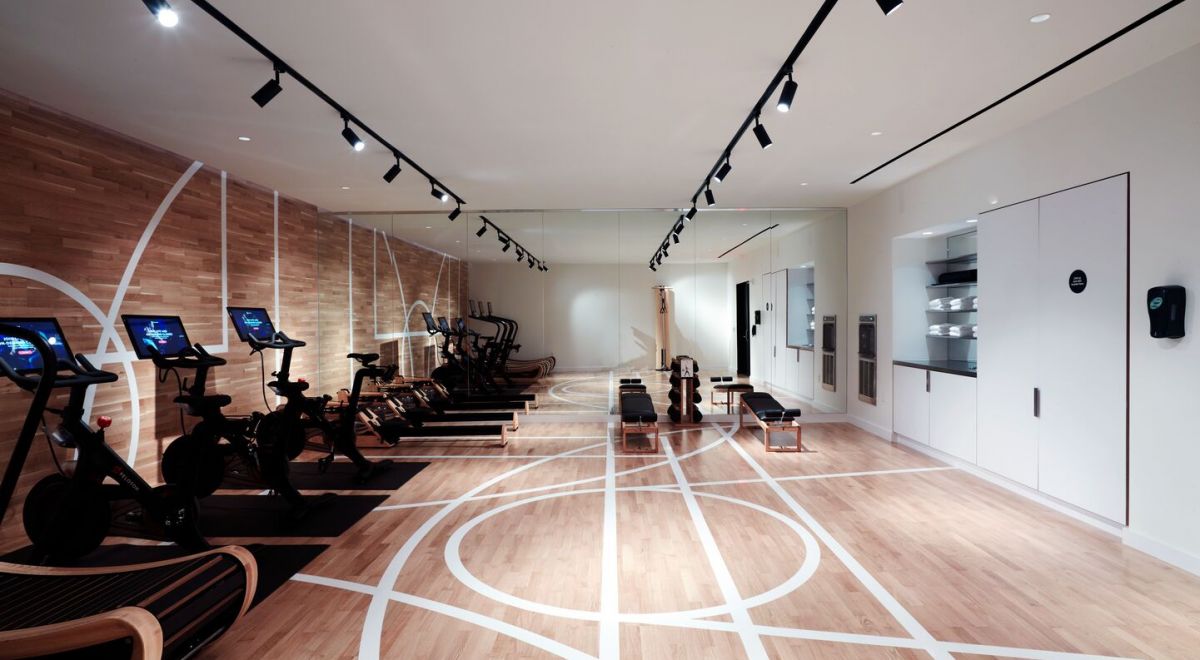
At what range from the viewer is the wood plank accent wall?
3.86 m

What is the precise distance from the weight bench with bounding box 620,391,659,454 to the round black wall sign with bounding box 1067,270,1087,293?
152 inches

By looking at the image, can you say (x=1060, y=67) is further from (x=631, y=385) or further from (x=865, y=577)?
(x=631, y=385)

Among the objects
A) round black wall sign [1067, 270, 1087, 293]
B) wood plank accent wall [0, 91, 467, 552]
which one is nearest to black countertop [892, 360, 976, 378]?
round black wall sign [1067, 270, 1087, 293]

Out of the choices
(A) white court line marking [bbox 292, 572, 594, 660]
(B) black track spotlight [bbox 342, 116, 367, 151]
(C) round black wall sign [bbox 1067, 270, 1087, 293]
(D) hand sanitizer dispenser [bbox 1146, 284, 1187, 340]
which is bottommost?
(A) white court line marking [bbox 292, 572, 594, 660]

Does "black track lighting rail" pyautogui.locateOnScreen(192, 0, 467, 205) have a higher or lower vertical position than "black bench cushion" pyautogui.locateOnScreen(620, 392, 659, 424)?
higher

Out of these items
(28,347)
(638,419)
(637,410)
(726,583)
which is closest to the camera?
(726,583)

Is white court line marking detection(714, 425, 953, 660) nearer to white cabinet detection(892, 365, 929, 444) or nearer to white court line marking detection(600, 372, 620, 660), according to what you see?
white court line marking detection(600, 372, 620, 660)

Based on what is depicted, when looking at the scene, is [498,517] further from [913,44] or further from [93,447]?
[913,44]

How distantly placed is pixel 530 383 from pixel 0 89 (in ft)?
20.9

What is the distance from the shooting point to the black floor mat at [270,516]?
3946mm

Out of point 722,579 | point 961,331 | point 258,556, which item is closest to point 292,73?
point 258,556

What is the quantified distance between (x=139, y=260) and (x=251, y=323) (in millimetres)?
985

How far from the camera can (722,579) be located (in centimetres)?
315

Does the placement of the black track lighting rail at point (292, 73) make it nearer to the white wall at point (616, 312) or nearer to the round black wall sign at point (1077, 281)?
the white wall at point (616, 312)
